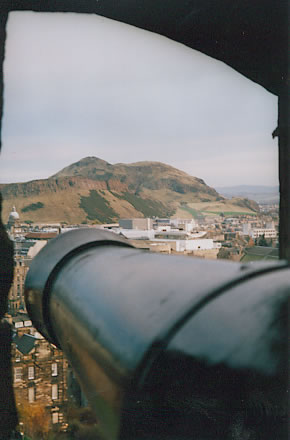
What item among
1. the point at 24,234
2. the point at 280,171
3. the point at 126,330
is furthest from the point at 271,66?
the point at 126,330

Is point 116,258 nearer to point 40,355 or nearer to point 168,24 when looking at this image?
point 168,24

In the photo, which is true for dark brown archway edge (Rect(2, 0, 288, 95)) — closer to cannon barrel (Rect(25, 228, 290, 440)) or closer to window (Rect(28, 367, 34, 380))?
cannon barrel (Rect(25, 228, 290, 440))

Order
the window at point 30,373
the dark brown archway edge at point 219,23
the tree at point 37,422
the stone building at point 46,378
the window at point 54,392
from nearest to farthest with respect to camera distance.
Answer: the dark brown archway edge at point 219,23
the tree at point 37,422
the stone building at point 46,378
the window at point 30,373
the window at point 54,392

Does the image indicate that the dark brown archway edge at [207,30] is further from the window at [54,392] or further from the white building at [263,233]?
the window at [54,392]

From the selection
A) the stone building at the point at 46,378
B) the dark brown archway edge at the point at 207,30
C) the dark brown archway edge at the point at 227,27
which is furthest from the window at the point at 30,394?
the dark brown archway edge at the point at 227,27

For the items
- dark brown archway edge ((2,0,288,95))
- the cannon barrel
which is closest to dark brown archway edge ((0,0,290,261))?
dark brown archway edge ((2,0,288,95))

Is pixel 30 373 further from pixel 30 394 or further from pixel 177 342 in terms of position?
pixel 177 342

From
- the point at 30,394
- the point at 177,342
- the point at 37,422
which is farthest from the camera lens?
the point at 30,394

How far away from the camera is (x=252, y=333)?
1.34 ft

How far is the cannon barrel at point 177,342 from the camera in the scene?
16.4 inches

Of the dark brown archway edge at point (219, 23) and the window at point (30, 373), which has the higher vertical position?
the dark brown archway edge at point (219, 23)

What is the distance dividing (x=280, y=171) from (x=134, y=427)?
2.13 metres

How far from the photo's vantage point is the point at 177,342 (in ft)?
1.47

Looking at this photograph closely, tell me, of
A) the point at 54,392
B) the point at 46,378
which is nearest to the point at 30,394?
the point at 46,378
